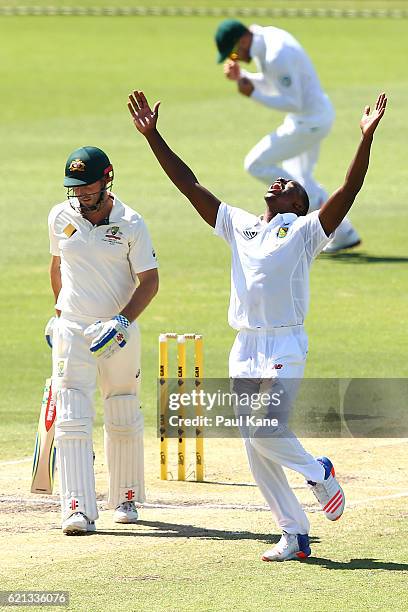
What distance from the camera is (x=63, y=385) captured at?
8289mm

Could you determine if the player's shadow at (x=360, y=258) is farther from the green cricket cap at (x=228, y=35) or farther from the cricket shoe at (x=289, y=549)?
the cricket shoe at (x=289, y=549)

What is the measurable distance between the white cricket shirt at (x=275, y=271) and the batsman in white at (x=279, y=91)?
8.66 m

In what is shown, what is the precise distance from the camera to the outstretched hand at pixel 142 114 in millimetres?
8016

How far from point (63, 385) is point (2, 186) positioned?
42.5 ft

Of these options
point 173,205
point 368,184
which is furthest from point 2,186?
point 368,184

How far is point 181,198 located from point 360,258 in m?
3.82

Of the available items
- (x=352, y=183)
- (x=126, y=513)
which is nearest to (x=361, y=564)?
(x=126, y=513)

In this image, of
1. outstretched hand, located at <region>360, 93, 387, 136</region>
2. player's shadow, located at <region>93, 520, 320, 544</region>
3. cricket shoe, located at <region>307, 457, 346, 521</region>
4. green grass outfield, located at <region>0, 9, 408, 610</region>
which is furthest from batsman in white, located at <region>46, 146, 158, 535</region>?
outstretched hand, located at <region>360, 93, 387, 136</region>

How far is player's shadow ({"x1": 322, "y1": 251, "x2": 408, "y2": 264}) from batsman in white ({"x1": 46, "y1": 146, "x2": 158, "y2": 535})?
8.69 meters

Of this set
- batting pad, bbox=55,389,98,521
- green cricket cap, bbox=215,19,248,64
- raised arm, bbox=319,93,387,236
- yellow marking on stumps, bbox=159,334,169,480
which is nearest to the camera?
raised arm, bbox=319,93,387,236

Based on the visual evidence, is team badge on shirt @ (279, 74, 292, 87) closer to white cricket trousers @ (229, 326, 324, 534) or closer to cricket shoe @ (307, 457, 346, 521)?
white cricket trousers @ (229, 326, 324, 534)

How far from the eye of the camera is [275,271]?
754 centimetres

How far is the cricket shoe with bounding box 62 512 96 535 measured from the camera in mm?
8062

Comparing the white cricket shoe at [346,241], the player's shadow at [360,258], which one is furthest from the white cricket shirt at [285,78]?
the player's shadow at [360,258]
